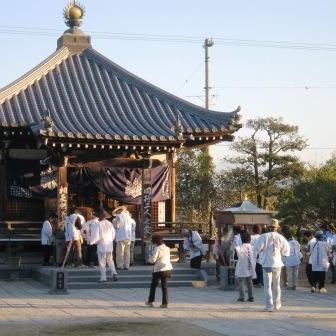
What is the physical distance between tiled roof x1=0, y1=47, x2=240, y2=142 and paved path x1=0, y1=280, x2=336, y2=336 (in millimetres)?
5214

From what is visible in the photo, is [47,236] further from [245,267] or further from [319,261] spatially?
[319,261]

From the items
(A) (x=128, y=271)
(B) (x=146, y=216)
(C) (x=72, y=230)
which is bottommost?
(A) (x=128, y=271)

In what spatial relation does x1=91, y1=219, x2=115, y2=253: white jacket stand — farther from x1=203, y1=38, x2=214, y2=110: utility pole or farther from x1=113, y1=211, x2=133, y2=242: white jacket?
x1=203, y1=38, x2=214, y2=110: utility pole

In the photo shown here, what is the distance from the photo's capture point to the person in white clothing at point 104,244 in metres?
18.8

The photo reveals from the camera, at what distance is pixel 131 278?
1980 cm

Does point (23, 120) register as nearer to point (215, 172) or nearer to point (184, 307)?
point (184, 307)

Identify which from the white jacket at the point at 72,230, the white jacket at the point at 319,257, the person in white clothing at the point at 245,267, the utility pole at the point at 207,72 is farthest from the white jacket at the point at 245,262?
the utility pole at the point at 207,72

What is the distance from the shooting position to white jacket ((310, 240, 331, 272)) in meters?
18.7

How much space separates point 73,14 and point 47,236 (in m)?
9.66

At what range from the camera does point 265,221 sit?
2039cm

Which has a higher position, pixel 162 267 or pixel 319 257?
pixel 319 257

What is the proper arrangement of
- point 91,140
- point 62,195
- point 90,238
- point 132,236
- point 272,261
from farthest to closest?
point 62,195
point 91,140
point 132,236
point 90,238
point 272,261

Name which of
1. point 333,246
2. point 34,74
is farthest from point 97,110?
point 333,246

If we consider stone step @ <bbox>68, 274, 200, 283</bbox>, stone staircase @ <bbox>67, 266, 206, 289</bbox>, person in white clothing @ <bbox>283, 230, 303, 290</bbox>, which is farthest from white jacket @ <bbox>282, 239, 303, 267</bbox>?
stone step @ <bbox>68, 274, 200, 283</bbox>
